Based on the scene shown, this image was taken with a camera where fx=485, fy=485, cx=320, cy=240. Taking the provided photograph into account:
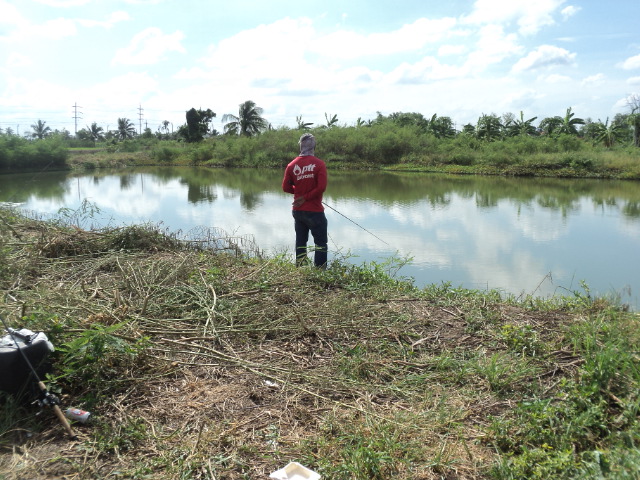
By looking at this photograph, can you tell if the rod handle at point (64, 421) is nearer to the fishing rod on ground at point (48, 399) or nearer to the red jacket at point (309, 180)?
the fishing rod on ground at point (48, 399)

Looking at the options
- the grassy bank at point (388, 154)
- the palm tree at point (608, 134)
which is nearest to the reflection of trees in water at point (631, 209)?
the grassy bank at point (388, 154)

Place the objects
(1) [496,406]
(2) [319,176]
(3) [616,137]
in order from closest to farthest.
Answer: (1) [496,406]
(2) [319,176]
(3) [616,137]

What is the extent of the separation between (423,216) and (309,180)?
8590 millimetres

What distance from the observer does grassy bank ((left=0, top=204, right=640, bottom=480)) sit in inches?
77.2

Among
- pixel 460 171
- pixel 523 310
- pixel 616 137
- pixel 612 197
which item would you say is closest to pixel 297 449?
pixel 523 310

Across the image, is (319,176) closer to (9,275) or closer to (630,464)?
(9,275)

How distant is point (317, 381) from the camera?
2600mm

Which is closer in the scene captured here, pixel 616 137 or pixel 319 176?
pixel 319 176

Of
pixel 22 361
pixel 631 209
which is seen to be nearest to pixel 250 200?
pixel 631 209

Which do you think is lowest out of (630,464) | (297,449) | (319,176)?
(297,449)

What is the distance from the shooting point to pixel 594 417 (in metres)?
2.14

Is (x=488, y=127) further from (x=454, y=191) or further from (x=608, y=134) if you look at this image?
(x=454, y=191)

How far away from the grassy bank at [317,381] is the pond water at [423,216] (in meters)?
1.42

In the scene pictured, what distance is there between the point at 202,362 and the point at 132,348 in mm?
407
